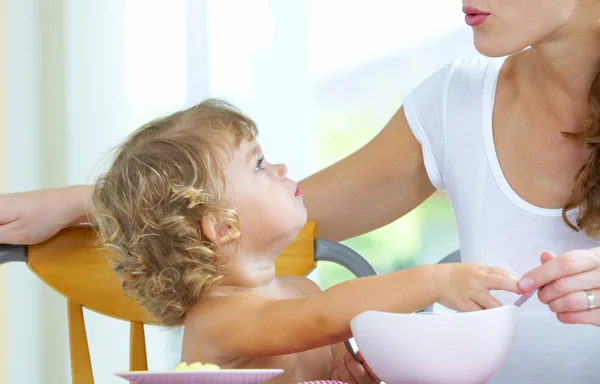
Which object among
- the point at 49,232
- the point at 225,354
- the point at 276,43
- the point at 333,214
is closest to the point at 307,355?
the point at 225,354

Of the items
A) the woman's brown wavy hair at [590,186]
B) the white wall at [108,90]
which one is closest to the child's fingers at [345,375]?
the woman's brown wavy hair at [590,186]

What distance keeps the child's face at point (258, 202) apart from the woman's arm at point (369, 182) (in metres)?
0.24

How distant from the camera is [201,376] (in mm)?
711

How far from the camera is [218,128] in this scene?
1205mm

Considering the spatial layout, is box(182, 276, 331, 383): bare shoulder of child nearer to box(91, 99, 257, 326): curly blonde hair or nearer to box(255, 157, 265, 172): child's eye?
box(91, 99, 257, 326): curly blonde hair


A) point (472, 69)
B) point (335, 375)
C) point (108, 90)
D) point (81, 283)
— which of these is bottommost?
point (335, 375)

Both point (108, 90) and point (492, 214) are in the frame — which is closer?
point (492, 214)

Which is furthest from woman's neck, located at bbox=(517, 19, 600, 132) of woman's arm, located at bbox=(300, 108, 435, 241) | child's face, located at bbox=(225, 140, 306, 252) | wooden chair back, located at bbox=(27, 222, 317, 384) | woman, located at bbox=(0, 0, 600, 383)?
wooden chair back, located at bbox=(27, 222, 317, 384)

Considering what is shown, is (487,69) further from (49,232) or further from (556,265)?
(49,232)

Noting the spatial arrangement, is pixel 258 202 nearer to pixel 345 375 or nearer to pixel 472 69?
pixel 345 375

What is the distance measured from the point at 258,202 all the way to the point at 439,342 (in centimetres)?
51

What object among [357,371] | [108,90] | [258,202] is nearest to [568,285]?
[357,371]

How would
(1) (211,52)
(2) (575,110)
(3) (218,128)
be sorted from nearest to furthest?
(3) (218,128) < (2) (575,110) < (1) (211,52)

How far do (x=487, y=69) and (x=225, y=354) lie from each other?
72cm
